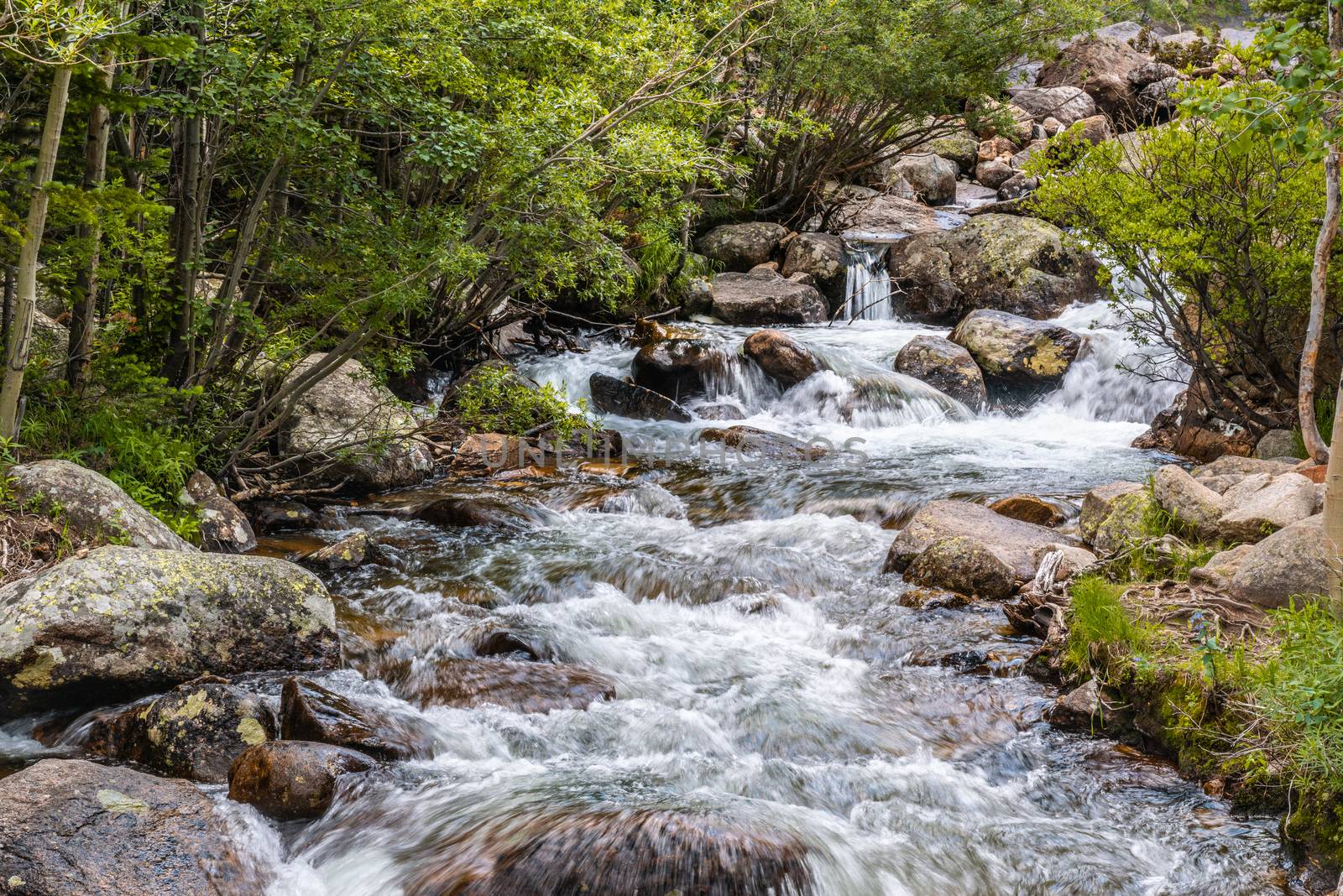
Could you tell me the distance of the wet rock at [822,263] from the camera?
18.0 meters

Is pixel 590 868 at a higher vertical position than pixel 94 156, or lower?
lower

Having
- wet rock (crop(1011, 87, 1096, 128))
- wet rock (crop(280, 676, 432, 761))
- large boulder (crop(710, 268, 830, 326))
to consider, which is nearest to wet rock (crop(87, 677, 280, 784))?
wet rock (crop(280, 676, 432, 761))

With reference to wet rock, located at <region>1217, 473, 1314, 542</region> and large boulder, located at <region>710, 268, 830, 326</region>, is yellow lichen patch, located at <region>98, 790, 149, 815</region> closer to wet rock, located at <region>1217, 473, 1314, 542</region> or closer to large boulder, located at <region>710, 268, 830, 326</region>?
wet rock, located at <region>1217, 473, 1314, 542</region>

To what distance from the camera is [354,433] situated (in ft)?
29.5

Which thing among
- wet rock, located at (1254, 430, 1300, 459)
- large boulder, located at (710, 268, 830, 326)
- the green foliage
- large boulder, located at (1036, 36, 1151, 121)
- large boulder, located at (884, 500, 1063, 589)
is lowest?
large boulder, located at (884, 500, 1063, 589)

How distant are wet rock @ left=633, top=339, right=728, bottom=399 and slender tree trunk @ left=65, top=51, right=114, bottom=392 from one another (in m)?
7.59

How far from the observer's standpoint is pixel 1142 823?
13.5 ft

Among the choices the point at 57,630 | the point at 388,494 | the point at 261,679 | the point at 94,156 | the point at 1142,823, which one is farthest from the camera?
the point at 388,494

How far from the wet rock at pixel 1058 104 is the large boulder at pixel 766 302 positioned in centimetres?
1578

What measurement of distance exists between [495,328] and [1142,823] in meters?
11.4

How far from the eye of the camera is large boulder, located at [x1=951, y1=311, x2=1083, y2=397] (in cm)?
1353

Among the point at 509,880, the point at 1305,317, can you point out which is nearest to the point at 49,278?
the point at 509,880

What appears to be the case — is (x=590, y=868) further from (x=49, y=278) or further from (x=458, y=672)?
(x=49, y=278)

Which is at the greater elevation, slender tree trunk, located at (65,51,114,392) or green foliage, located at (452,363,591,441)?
slender tree trunk, located at (65,51,114,392)
